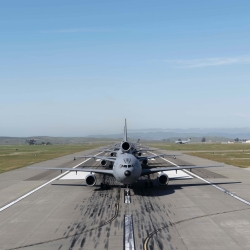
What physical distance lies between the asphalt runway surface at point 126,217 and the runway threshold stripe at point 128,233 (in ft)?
0.18

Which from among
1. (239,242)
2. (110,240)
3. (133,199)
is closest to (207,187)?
(133,199)

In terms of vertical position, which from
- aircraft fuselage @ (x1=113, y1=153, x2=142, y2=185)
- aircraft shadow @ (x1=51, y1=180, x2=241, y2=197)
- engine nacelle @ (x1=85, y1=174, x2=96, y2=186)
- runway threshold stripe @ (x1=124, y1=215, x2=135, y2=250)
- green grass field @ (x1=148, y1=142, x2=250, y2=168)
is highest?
aircraft fuselage @ (x1=113, y1=153, x2=142, y2=185)

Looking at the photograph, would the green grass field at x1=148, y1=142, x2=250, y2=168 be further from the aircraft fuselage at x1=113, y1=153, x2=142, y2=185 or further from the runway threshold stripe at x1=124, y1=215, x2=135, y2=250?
the runway threshold stripe at x1=124, y1=215, x2=135, y2=250

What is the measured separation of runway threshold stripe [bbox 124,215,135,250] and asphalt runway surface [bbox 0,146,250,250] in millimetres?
56

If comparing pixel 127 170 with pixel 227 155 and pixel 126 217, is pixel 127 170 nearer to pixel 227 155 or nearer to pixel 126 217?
pixel 126 217

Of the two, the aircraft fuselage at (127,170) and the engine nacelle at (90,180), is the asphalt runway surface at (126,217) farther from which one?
the aircraft fuselage at (127,170)

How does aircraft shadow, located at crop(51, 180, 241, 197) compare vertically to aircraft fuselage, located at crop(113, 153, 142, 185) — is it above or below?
below

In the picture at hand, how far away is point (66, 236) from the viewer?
18281 mm

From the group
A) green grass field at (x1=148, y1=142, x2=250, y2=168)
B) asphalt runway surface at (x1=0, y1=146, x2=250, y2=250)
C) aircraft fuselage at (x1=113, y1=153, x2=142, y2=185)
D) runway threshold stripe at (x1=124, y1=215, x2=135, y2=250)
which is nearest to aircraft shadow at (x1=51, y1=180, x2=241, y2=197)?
asphalt runway surface at (x1=0, y1=146, x2=250, y2=250)

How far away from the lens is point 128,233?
18.6m

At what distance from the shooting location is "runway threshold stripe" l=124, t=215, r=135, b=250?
1651 centimetres

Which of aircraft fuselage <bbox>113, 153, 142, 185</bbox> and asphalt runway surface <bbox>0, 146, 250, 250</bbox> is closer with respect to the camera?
asphalt runway surface <bbox>0, 146, 250, 250</bbox>

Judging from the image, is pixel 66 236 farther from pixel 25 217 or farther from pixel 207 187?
pixel 207 187

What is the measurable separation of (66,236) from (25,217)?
20.1ft
